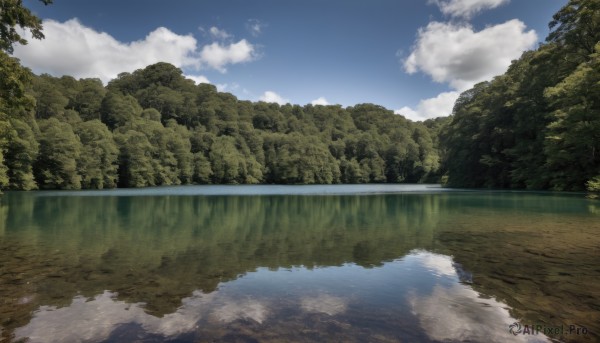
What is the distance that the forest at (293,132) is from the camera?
3609 centimetres

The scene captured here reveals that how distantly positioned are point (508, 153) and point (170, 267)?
50918 millimetres

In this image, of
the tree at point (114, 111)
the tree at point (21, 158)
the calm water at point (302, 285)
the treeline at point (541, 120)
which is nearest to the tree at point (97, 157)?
the tree at point (21, 158)

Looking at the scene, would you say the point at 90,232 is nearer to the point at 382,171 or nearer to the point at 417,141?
the point at 382,171

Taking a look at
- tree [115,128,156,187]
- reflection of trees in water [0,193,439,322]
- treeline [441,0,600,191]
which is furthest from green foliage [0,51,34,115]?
tree [115,128,156,187]

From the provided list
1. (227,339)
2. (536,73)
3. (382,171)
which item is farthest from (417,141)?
(227,339)

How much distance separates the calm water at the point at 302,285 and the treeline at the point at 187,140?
38.7 meters

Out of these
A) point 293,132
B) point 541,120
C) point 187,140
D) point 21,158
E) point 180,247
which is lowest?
point 180,247

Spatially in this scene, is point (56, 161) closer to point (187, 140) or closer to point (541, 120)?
point (187, 140)

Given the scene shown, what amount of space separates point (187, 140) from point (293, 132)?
35695mm

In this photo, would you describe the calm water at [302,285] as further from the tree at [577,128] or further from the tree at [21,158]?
the tree at [21,158]

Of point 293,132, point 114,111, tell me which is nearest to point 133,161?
point 114,111

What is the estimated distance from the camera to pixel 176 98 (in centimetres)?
11281

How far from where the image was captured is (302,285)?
8.43 m

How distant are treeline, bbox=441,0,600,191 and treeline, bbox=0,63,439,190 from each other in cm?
4301
